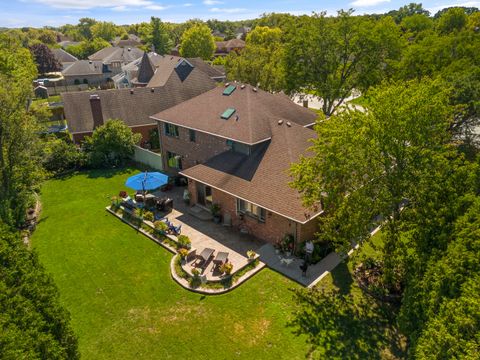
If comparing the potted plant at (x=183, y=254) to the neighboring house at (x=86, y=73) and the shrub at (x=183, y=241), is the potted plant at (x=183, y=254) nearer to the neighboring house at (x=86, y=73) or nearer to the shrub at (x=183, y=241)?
the shrub at (x=183, y=241)

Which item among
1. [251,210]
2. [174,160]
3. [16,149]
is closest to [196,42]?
[174,160]

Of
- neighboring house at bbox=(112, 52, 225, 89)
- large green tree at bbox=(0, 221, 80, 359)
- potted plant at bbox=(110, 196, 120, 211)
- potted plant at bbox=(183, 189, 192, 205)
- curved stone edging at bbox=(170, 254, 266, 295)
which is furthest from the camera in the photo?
neighboring house at bbox=(112, 52, 225, 89)

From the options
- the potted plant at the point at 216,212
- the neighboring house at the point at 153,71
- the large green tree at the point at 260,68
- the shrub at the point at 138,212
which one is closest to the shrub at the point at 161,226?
the shrub at the point at 138,212

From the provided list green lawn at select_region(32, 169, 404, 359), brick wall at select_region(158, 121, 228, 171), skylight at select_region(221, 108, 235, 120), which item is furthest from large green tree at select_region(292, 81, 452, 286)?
brick wall at select_region(158, 121, 228, 171)

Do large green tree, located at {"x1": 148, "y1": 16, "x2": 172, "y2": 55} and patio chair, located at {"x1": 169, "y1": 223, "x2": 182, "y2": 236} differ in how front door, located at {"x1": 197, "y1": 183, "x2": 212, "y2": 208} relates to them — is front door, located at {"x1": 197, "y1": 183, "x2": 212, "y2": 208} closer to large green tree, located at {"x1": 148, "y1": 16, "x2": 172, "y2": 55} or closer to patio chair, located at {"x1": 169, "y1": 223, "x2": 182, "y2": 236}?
patio chair, located at {"x1": 169, "y1": 223, "x2": 182, "y2": 236}

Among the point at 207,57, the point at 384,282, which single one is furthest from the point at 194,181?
the point at 207,57
